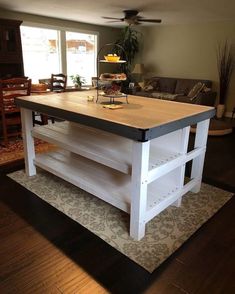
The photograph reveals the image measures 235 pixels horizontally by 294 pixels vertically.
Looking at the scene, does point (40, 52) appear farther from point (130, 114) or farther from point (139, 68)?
point (130, 114)

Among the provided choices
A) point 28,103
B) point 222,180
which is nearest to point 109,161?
point 28,103

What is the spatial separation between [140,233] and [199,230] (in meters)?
0.49

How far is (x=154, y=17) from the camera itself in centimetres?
537

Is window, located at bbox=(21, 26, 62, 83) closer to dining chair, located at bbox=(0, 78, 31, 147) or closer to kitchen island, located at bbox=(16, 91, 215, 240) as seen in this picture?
dining chair, located at bbox=(0, 78, 31, 147)

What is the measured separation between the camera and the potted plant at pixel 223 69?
5752 mm

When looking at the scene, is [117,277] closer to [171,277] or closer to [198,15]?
[171,277]

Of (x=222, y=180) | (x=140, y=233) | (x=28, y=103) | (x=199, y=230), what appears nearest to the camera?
(x=140, y=233)

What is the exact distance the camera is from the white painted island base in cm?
174

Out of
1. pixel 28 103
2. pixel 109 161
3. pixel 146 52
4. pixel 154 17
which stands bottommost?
pixel 109 161

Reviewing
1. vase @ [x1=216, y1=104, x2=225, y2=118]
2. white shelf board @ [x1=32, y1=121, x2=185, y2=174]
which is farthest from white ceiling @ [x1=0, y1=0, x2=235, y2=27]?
white shelf board @ [x1=32, y1=121, x2=185, y2=174]

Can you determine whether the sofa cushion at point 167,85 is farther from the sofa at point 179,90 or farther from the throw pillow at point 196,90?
the throw pillow at point 196,90

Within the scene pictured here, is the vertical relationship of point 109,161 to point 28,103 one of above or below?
below

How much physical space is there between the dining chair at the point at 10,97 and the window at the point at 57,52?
2.60 meters

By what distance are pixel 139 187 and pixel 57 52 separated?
5.67 m
